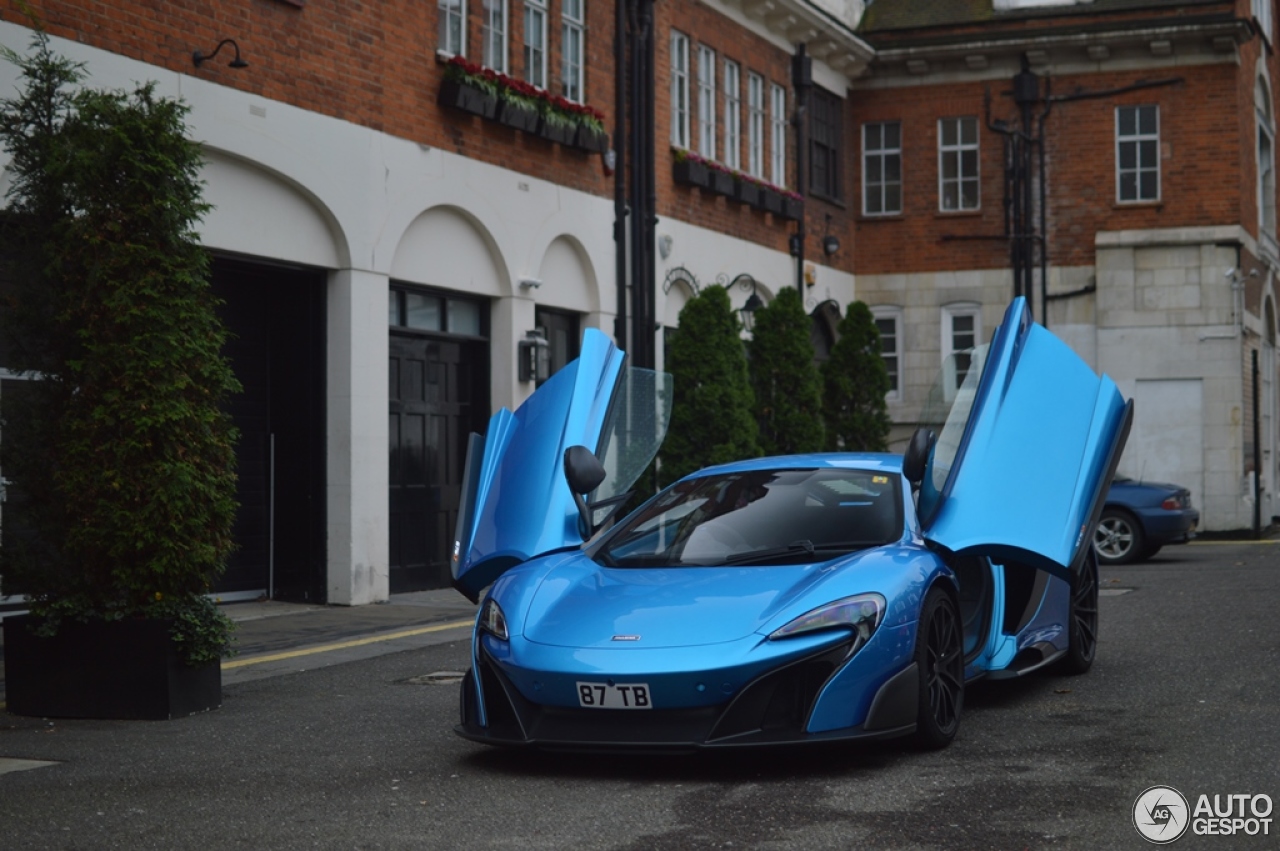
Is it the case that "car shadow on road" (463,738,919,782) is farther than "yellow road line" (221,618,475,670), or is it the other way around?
"yellow road line" (221,618,475,670)

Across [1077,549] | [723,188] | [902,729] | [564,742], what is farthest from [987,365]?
[723,188]

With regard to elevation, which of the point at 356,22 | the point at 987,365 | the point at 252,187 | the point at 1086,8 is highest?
the point at 1086,8

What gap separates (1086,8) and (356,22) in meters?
16.7

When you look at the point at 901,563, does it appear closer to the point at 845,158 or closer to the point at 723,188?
the point at 723,188

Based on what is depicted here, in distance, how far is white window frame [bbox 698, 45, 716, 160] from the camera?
22250mm

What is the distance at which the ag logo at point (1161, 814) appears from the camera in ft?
17.4

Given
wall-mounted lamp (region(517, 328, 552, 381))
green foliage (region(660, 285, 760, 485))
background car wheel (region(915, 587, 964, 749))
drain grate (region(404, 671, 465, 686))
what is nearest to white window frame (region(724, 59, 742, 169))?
green foliage (region(660, 285, 760, 485))

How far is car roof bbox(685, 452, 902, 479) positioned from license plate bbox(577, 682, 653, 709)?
6.48 ft

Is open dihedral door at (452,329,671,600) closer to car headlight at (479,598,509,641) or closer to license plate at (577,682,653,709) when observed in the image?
car headlight at (479,598,509,641)

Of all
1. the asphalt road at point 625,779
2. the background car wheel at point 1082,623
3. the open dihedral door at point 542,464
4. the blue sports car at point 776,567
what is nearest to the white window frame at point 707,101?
the blue sports car at point 776,567

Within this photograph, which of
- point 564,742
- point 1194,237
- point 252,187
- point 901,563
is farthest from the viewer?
point 1194,237

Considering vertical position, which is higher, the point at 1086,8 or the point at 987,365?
the point at 1086,8

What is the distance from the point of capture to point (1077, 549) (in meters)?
7.65

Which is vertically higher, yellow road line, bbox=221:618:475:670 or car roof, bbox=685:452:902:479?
car roof, bbox=685:452:902:479
